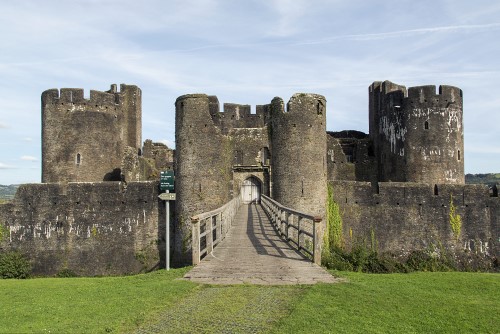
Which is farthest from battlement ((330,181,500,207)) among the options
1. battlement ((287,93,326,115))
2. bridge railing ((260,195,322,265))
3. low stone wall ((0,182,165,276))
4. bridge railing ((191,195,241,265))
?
low stone wall ((0,182,165,276))

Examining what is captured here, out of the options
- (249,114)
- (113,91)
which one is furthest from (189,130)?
(113,91)

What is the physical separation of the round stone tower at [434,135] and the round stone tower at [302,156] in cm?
705

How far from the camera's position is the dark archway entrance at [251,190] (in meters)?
25.9

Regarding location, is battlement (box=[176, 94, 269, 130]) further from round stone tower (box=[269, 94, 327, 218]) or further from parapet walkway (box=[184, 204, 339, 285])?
parapet walkway (box=[184, 204, 339, 285])

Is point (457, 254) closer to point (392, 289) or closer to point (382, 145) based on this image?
point (382, 145)

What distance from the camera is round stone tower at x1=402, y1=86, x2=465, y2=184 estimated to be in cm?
2711

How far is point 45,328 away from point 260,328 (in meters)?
2.98

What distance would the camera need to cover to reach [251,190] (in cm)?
2636

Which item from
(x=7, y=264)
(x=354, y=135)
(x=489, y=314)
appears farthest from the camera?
(x=354, y=135)

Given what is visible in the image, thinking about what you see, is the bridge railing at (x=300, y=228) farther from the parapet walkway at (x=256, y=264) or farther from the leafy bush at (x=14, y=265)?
the leafy bush at (x=14, y=265)

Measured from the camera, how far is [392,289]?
8883mm

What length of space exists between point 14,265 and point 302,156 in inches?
612

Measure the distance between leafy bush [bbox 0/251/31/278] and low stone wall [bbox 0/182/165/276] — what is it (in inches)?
14.1

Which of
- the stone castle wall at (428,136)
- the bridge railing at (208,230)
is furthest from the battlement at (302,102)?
the bridge railing at (208,230)
